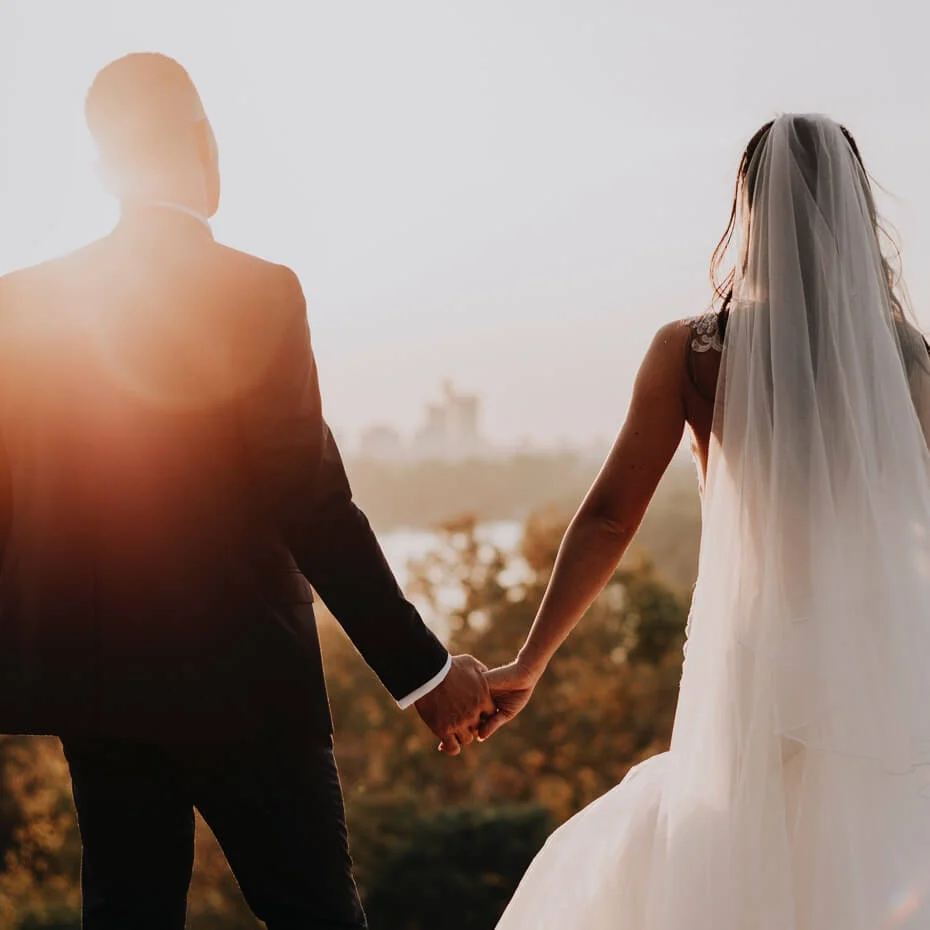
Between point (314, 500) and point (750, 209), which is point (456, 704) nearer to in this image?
point (314, 500)

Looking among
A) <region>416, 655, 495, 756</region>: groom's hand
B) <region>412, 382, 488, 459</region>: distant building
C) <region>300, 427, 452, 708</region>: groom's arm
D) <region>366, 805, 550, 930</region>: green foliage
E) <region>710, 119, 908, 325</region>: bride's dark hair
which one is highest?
<region>412, 382, 488, 459</region>: distant building

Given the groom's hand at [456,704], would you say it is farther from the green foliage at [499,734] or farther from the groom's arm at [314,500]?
the green foliage at [499,734]

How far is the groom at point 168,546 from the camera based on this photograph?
2.57 meters

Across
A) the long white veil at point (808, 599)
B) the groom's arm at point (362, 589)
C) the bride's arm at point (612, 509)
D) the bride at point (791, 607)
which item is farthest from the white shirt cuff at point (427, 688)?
the long white veil at point (808, 599)

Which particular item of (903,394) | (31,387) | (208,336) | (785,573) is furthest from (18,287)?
(903,394)

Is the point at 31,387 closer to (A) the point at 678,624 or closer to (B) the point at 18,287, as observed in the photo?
(B) the point at 18,287

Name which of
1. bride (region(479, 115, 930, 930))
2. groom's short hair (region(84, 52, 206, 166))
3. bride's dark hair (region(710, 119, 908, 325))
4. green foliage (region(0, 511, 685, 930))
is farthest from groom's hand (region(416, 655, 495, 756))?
green foliage (region(0, 511, 685, 930))

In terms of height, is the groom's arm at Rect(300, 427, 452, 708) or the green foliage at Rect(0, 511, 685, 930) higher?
the green foliage at Rect(0, 511, 685, 930)

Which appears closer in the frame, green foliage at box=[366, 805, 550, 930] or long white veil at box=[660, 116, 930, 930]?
long white veil at box=[660, 116, 930, 930]

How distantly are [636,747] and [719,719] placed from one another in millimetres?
18631

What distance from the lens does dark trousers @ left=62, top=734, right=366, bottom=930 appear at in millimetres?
2594

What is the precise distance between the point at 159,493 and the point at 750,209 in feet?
4.57

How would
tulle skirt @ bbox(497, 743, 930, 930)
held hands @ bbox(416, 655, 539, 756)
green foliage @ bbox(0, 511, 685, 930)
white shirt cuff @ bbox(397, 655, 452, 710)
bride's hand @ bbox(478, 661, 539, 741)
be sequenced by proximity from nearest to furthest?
tulle skirt @ bbox(497, 743, 930, 930), white shirt cuff @ bbox(397, 655, 452, 710), held hands @ bbox(416, 655, 539, 756), bride's hand @ bbox(478, 661, 539, 741), green foliage @ bbox(0, 511, 685, 930)

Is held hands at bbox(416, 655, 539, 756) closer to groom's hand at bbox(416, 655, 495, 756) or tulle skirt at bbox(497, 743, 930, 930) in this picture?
groom's hand at bbox(416, 655, 495, 756)
